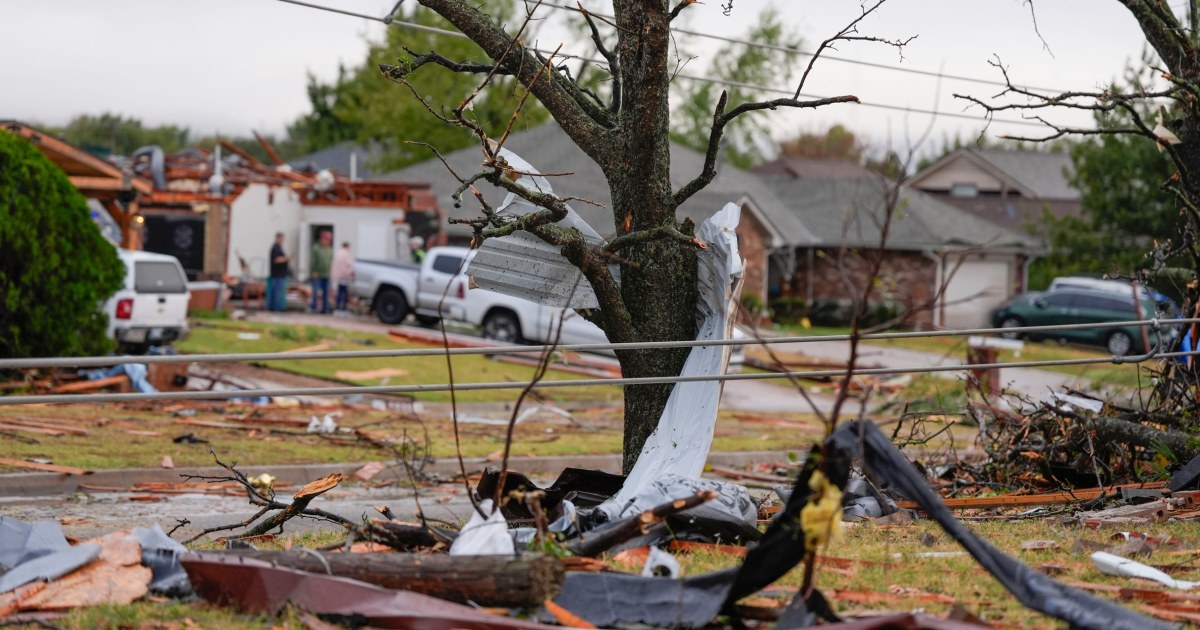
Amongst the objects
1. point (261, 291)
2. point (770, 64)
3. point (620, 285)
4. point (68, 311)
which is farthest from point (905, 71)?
point (770, 64)

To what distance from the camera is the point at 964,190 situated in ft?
196

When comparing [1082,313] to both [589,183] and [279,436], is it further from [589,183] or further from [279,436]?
[279,436]

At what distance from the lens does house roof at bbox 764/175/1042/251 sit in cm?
4356

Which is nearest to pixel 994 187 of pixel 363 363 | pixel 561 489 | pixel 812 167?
pixel 812 167

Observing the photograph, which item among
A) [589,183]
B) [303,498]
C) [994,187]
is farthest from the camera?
[994,187]

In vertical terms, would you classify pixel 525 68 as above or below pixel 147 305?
above

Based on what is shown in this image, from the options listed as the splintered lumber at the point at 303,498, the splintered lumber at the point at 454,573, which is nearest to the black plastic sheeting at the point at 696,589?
the splintered lumber at the point at 454,573

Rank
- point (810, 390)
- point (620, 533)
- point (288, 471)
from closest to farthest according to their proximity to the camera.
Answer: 1. point (620, 533)
2. point (288, 471)
3. point (810, 390)

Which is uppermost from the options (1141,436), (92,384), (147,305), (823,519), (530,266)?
(530,266)

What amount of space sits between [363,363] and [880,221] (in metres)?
27.1

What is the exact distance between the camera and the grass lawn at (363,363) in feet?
67.2

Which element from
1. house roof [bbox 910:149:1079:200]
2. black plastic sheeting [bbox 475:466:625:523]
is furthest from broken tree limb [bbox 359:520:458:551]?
house roof [bbox 910:149:1079:200]

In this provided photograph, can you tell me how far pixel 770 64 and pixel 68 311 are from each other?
43961mm

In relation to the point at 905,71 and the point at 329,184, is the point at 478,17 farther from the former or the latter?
the point at 329,184
